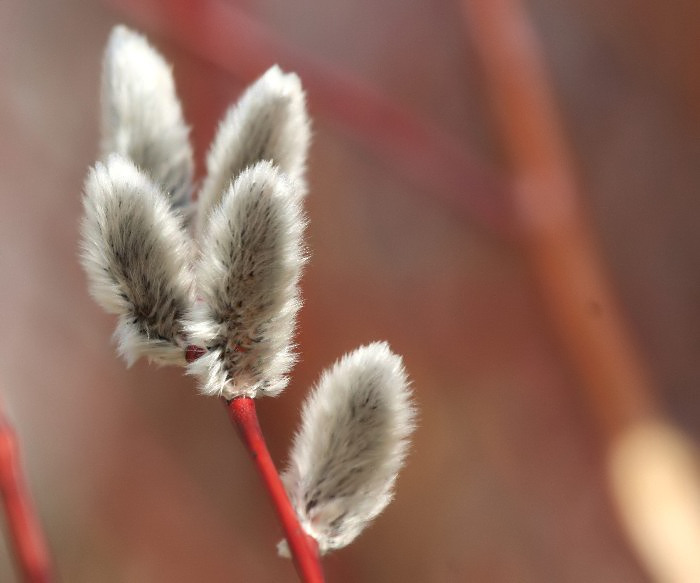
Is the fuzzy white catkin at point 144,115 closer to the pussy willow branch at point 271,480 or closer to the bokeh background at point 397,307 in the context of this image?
the pussy willow branch at point 271,480

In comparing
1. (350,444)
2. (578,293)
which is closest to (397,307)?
(578,293)

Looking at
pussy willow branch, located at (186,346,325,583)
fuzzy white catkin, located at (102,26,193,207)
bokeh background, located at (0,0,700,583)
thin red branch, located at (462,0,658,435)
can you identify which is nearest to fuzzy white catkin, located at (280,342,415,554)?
pussy willow branch, located at (186,346,325,583)

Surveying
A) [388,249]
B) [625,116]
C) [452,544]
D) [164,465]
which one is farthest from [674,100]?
[164,465]

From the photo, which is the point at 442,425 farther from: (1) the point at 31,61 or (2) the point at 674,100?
(1) the point at 31,61

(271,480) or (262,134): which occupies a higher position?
(262,134)

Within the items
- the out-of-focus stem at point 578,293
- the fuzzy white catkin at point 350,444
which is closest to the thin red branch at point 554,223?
the out-of-focus stem at point 578,293

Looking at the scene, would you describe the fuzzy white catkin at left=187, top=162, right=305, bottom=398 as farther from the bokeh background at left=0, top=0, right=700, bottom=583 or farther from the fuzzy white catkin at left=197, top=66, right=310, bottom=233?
the bokeh background at left=0, top=0, right=700, bottom=583

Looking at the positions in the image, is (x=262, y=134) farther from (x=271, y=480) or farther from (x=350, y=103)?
(x=350, y=103)
